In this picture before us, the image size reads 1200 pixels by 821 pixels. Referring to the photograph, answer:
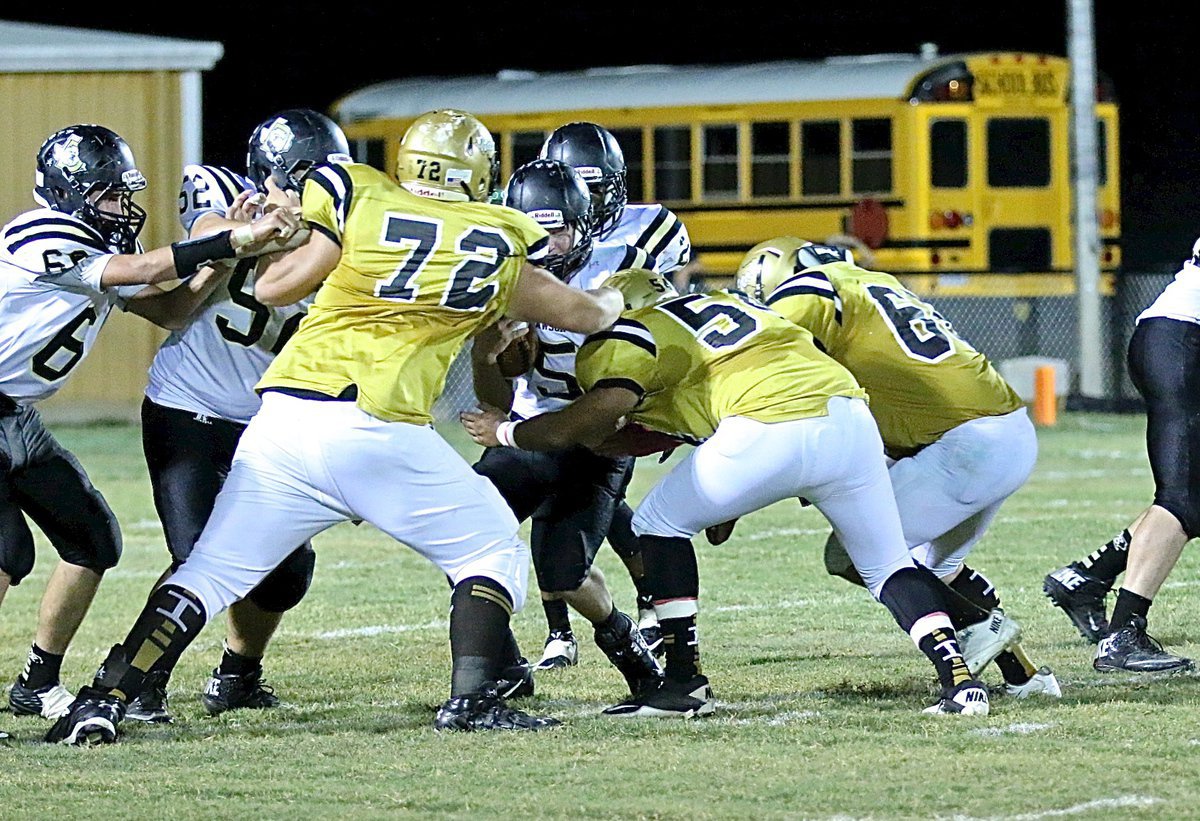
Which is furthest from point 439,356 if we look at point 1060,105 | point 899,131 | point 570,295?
point 1060,105

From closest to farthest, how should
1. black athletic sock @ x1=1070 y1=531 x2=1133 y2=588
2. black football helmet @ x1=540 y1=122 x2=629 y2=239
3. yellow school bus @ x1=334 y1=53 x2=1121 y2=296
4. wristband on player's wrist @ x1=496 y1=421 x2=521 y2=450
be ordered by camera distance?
wristband on player's wrist @ x1=496 y1=421 x2=521 y2=450 → black football helmet @ x1=540 y1=122 x2=629 y2=239 → black athletic sock @ x1=1070 y1=531 x2=1133 y2=588 → yellow school bus @ x1=334 y1=53 x2=1121 y2=296

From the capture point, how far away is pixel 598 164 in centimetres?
644

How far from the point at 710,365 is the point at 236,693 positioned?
5.47 ft

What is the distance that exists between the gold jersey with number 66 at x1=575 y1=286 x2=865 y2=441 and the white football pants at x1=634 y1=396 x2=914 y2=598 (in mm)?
51

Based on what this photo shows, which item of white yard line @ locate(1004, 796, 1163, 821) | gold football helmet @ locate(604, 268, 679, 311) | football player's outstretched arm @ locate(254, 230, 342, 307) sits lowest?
white yard line @ locate(1004, 796, 1163, 821)

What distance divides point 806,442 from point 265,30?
3073 centimetres

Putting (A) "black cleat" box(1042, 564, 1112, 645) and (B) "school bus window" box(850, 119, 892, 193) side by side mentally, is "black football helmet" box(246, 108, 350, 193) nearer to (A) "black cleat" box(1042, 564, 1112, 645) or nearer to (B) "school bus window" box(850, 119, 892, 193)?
(A) "black cleat" box(1042, 564, 1112, 645)

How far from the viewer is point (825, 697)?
573 centimetres

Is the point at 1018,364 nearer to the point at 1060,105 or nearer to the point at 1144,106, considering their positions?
the point at 1060,105

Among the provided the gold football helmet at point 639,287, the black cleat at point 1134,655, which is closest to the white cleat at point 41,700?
the gold football helmet at point 639,287

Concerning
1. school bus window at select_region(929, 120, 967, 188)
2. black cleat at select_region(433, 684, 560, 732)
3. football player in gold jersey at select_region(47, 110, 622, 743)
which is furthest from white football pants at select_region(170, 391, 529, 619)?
school bus window at select_region(929, 120, 967, 188)

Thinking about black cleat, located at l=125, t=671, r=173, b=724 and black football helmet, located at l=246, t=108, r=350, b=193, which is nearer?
black cleat, located at l=125, t=671, r=173, b=724

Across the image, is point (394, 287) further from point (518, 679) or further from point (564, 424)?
point (518, 679)

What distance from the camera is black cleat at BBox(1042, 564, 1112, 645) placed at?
6.60 metres
